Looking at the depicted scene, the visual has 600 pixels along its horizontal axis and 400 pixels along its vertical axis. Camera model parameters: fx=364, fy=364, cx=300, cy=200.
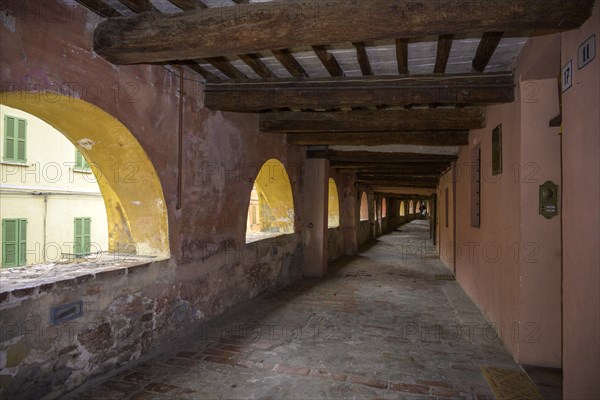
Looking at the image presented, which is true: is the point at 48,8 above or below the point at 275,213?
above

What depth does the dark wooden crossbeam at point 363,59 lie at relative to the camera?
3317 millimetres

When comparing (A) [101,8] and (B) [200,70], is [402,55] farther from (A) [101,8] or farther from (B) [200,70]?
(A) [101,8]

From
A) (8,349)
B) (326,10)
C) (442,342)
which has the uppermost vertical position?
(326,10)

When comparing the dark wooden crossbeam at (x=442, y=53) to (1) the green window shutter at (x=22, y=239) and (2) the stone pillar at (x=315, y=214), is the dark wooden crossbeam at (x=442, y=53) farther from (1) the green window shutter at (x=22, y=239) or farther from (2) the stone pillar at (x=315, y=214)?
(1) the green window shutter at (x=22, y=239)

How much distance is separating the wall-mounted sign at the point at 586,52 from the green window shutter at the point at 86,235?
1210cm

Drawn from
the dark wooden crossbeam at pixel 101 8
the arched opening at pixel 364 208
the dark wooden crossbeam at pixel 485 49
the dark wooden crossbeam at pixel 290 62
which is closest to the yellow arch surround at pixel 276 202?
the dark wooden crossbeam at pixel 290 62

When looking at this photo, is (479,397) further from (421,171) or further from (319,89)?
(421,171)

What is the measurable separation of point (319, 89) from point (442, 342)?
320 centimetres

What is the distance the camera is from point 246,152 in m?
5.43

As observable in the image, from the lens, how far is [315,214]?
799cm

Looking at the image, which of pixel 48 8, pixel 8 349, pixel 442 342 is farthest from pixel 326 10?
pixel 442 342

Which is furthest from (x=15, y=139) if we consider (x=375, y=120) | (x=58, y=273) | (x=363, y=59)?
(x=363, y=59)

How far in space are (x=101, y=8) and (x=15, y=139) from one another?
27.3ft

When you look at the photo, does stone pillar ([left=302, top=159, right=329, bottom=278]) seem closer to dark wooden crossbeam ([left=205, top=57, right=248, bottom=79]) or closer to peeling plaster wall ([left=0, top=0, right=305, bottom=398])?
peeling plaster wall ([left=0, top=0, right=305, bottom=398])
